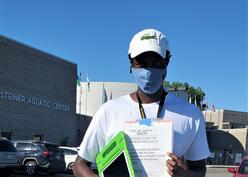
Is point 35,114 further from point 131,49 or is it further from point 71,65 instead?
point 131,49

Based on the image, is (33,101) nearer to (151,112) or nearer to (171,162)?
(151,112)

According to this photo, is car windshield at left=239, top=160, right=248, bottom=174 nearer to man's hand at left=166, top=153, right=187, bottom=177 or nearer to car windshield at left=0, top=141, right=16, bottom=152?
car windshield at left=0, top=141, right=16, bottom=152

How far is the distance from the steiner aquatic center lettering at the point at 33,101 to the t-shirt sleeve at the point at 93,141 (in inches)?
1333

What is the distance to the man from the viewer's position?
8.96ft

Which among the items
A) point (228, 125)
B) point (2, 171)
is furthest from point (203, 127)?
point (228, 125)

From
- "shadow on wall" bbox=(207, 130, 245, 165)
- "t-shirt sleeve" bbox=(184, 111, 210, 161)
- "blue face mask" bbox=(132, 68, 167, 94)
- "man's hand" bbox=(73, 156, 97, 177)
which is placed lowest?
"shadow on wall" bbox=(207, 130, 245, 165)

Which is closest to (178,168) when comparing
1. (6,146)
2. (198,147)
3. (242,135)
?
(198,147)

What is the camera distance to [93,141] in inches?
113

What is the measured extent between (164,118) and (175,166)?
1.20 feet

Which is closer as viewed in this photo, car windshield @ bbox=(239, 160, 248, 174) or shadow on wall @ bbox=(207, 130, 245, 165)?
car windshield @ bbox=(239, 160, 248, 174)

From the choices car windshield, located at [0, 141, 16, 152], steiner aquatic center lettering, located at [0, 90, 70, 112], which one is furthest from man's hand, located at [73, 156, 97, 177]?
steiner aquatic center lettering, located at [0, 90, 70, 112]

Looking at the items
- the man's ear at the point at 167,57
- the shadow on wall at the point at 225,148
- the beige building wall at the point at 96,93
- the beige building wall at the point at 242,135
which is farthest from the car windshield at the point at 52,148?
the beige building wall at the point at 242,135

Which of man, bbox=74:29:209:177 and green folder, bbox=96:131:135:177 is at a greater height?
man, bbox=74:29:209:177

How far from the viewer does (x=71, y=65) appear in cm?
4653
